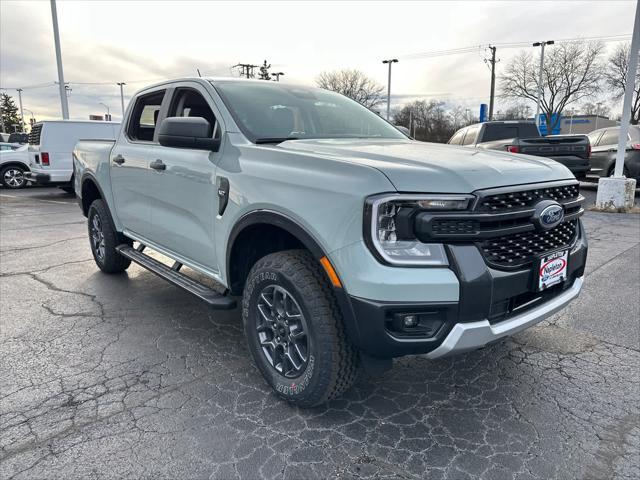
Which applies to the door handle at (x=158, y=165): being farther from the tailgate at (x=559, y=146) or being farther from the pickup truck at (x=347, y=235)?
the tailgate at (x=559, y=146)

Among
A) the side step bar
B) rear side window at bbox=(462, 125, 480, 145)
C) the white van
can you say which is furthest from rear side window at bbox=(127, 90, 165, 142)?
the white van

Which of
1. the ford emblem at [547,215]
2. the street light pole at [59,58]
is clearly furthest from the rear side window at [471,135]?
the street light pole at [59,58]

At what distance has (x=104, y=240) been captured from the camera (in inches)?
201

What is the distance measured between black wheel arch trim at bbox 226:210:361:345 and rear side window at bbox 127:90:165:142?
6.88ft

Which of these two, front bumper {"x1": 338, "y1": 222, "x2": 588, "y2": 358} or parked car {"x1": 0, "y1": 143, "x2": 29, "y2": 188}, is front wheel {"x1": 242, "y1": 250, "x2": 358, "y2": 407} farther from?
parked car {"x1": 0, "y1": 143, "x2": 29, "y2": 188}

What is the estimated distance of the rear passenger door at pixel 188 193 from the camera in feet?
10.4

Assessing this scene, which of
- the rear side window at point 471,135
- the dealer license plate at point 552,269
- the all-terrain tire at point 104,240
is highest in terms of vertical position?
the rear side window at point 471,135

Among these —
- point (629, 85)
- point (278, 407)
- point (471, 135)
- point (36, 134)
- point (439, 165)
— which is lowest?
point (278, 407)

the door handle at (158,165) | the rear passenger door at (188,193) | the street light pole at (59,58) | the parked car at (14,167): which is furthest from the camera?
the street light pole at (59,58)

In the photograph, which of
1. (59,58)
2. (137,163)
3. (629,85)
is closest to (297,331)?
(137,163)

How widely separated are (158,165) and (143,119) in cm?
119

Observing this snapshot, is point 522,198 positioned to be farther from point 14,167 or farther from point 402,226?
point 14,167

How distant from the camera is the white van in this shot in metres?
12.9

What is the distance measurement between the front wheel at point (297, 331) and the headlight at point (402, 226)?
0.43m
